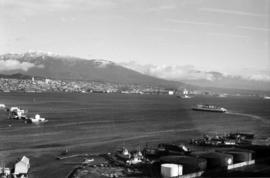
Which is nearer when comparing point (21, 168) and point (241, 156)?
point (241, 156)

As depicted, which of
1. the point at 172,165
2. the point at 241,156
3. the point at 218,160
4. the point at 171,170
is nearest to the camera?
the point at 171,170

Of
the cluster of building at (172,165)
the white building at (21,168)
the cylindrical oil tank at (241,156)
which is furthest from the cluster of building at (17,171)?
the cylindrical oil tank at (241,156)

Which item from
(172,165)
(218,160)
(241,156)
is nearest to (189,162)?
(172,165)

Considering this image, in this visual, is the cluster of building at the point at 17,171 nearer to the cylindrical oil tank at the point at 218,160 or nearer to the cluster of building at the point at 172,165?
Answer: the cluster of building at the point at 172,165

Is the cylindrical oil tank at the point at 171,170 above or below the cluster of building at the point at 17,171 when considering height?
above

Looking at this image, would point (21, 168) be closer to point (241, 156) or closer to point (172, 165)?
point (172, 165)

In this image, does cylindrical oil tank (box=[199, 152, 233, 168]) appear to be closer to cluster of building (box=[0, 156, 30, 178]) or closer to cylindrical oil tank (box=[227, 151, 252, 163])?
cylindrical oil tank (box=[227, 151, 252, 163])

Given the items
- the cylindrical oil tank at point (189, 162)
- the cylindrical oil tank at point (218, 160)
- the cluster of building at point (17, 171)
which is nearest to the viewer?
the cylindrical oil tank at point (189, 162)

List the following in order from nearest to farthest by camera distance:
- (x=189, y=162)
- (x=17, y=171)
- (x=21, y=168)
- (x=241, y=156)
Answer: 1. (x=189, y=162)
2. (x=241, y=156)
3. (x=17, y=171)
4. (x=21, y=168)
